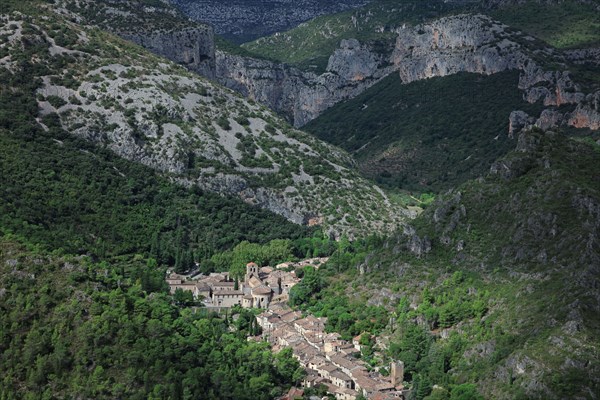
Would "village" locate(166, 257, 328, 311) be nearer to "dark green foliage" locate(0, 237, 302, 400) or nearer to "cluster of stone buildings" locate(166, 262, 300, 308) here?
"cluster of stone buildings" locate(166, 262, 300, 308)

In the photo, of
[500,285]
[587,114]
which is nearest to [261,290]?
[500,285]

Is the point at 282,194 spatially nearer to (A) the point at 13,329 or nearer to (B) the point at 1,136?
(B) the point at 1,136

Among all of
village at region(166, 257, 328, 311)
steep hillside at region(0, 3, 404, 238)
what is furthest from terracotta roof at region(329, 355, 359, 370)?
steep hillside at region(0, 3, 404, 238)

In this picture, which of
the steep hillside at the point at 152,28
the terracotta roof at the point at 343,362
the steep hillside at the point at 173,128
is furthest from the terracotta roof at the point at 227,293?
the steep hillside at the point at 152,28

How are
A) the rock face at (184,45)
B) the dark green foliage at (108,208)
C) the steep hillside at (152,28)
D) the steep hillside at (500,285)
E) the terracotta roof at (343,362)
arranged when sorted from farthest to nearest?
the rock face at (184,45) < the steep hillside at (152,28) < the dark green foliage at (108,208) < the terracotta roof at (343,362) < the steep hillside at (500,285)

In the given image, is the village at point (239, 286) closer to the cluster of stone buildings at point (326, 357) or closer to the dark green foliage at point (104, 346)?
the cluster of stone buildings at point (326, 357)

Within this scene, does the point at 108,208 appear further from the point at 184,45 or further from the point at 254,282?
the point at 184,45
